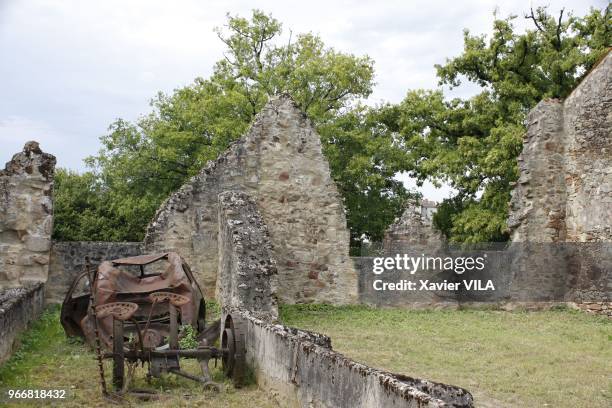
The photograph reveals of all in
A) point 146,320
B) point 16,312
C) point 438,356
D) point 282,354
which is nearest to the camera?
point 282,354

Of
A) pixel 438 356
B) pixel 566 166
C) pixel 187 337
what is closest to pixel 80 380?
pixel 187 337

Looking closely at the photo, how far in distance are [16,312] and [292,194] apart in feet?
20.1

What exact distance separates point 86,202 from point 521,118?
18.2m

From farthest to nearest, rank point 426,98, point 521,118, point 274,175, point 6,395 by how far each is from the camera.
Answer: point 426,98
point 521,118
point 274,175
point 6,395

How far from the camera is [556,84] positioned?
21.6 m

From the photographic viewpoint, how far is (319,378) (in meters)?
5.58

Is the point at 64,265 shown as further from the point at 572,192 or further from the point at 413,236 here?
the point at 572,192

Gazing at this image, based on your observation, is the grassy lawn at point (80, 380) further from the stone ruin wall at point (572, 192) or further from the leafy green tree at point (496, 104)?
the leafy green tree at point (496, 104)

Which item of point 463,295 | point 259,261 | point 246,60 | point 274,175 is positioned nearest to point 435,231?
point 463,295

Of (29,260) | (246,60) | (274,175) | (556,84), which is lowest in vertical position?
(29,260)

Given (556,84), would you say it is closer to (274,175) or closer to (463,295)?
(463,295)

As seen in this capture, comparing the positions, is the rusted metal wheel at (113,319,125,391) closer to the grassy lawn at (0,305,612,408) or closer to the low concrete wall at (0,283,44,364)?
the grassy lawn at (0,305,612,408)

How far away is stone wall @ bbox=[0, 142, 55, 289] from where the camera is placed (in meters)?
12.4

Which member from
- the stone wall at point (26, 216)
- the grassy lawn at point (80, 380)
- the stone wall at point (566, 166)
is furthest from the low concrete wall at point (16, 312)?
the stone wall at point (566, 166)
